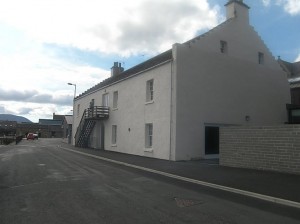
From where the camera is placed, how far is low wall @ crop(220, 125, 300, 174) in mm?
13739

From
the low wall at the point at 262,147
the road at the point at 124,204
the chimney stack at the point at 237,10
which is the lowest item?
the road at the point at 124,204

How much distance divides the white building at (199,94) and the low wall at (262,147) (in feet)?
12.8

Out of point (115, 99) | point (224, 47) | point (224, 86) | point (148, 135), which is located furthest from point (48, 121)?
point (224, 86)

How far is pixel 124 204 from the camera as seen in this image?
316 inches

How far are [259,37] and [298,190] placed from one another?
18.9 metres

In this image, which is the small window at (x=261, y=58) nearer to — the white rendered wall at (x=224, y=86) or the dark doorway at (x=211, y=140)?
the white rendered wall at (x=224, y=86)

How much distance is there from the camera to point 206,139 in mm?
21547

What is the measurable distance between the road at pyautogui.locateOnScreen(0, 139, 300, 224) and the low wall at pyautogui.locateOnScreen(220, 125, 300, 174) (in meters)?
5.05

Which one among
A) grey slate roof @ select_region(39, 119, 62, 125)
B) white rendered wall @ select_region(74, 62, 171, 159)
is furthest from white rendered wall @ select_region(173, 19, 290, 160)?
grey slate roof @ select_region(39, 119, 62, 125)

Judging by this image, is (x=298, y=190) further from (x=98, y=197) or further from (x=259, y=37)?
(x=259, y=37)

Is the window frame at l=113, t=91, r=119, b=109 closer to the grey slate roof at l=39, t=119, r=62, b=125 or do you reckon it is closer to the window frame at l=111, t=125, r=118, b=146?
the window frame at l=111, t=125, r=118, b=146

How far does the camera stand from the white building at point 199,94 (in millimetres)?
20656

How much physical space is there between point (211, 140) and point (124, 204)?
14.5 meters

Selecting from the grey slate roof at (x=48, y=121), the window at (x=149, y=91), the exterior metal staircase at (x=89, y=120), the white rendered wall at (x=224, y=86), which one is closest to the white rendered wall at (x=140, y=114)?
the window at (x=149, y=91)
